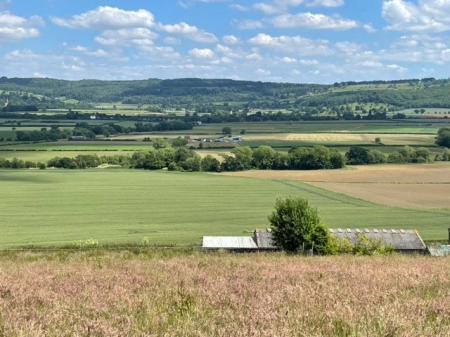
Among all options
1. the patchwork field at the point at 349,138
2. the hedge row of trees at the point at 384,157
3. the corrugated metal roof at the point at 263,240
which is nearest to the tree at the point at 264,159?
the hedge row of trees at the point at 384,157

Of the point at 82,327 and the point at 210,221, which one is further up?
the point at 82,327

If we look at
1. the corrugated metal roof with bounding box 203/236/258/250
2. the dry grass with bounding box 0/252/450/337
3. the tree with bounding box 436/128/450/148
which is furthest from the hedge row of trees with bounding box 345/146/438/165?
the dry grass with bounding box 0/252/450/337

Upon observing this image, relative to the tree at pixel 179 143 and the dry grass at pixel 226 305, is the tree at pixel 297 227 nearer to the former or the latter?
the dry grass at pixel 226 305

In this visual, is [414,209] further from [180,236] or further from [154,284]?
[154,284]

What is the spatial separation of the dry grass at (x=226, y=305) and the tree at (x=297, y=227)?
28010 millimetres

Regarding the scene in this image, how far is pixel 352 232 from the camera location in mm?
43469

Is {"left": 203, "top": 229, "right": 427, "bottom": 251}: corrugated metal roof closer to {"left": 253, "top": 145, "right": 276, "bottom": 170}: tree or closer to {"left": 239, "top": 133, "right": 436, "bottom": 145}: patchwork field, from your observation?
{"left": 253, "top": 145, "right": 276, "bottom": 170}: tree

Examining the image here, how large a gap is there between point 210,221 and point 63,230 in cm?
1546

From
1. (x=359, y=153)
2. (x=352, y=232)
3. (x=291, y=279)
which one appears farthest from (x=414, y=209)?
(x=291, y=279)

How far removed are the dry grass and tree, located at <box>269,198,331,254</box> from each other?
91.9 ft

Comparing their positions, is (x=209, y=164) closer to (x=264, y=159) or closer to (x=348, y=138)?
(x=264, y=159)

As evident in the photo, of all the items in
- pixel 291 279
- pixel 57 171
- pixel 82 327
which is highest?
pixel 82 327

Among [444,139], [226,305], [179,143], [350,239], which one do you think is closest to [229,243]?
[350,239]

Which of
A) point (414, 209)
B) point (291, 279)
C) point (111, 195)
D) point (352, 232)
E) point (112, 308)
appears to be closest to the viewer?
point (112, 308)
